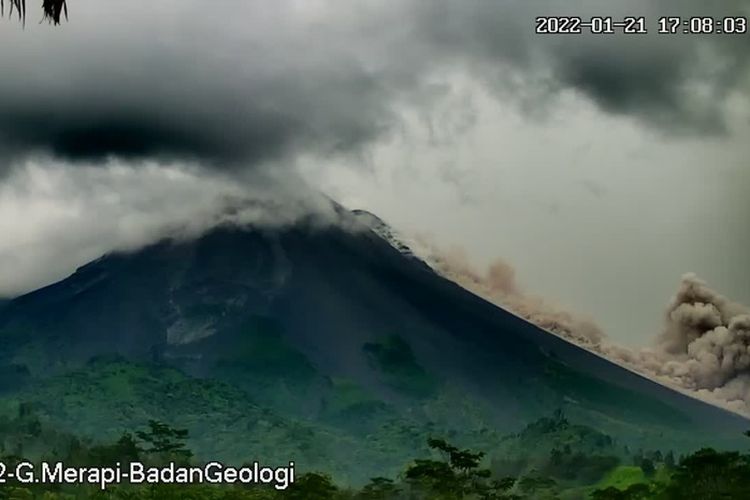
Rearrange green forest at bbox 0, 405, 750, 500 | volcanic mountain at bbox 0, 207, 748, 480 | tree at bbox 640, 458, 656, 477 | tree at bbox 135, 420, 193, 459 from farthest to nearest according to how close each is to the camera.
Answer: volcanic mountain at bbox 0, 207, 748, 480 → tree at bbox 640, 458, 656, 477 → tree at bbox 135, 420, 193, 459 → green forest at bbox 0, 405, 750, 500

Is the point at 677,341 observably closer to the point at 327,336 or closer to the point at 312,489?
the point at 312,489

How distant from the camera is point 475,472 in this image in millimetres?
14359

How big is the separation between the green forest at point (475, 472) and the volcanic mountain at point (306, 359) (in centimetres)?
61

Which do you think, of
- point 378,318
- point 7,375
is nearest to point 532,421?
point 378,318

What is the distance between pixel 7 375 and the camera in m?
24.9

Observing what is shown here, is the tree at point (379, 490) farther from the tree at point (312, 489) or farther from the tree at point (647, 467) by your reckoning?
the tree at point (647, 467)

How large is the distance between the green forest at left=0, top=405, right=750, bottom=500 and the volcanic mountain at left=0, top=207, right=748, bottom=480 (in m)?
0.61

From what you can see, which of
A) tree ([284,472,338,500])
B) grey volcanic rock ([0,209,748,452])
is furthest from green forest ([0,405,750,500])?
grey volcanic rock ([0,209,748,452])

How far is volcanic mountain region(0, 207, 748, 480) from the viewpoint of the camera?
18984 millimetres

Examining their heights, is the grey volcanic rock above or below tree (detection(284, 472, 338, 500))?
above

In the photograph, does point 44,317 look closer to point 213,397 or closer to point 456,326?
point 213,397

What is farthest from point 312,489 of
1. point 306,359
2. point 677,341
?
point 306,359

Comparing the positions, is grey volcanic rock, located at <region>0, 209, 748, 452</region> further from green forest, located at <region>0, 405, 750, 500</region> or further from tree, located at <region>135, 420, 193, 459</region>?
tree, located at <region>135, 420, 193, 459</region>

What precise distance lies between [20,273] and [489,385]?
8666 mm
